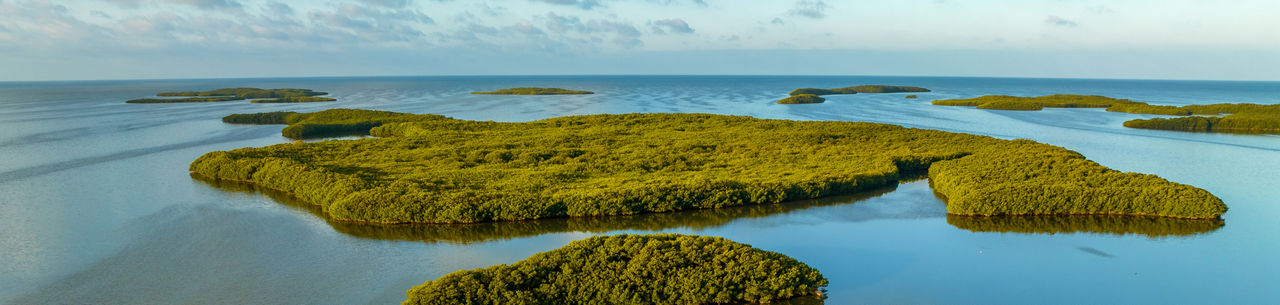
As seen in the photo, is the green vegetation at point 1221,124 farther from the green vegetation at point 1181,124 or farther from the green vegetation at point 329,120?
the green vegetation at point 329,120

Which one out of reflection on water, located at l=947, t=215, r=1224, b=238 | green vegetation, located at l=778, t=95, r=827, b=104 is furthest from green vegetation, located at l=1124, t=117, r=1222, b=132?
green vegetation, located at l=778, t=95, r=827, b=104

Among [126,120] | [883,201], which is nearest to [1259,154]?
[883,201]

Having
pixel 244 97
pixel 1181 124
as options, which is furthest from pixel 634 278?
pixel 244 97

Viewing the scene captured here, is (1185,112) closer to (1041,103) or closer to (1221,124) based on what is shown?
(1221,124)

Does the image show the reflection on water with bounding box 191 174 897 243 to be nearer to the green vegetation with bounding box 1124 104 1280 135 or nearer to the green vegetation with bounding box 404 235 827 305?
the green vegetation with bounding box 404 235 827 305

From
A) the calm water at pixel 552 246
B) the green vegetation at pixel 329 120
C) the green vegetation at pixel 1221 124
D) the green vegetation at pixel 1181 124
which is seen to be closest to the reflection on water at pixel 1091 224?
the calm water at pixel 552 246

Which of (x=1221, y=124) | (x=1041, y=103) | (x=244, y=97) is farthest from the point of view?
(x=244, y=97)
